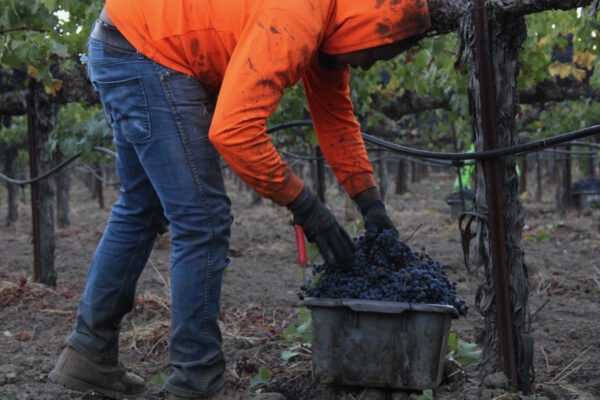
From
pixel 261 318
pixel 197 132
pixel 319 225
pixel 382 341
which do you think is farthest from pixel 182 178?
pixel 261 318

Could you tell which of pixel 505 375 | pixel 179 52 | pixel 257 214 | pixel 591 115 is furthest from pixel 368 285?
pixel 257 214

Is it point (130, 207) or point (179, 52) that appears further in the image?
point (130, 207)

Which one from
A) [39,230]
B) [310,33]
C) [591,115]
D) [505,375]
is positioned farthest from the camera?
[591,115]

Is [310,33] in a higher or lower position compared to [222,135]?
higher

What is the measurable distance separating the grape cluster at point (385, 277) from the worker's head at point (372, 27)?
720 millimetres

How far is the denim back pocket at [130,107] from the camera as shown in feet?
8.79

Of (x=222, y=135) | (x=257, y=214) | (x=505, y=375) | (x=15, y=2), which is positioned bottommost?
(x=257, y=214)

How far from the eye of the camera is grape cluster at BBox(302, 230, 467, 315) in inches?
110

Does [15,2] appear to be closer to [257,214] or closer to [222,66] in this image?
[222,66]

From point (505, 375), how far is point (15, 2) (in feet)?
12.5

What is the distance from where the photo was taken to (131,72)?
8.81 feet

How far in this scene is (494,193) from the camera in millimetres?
2824

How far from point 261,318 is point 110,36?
221 cm

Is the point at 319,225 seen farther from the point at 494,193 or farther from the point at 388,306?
the point at 494,193
